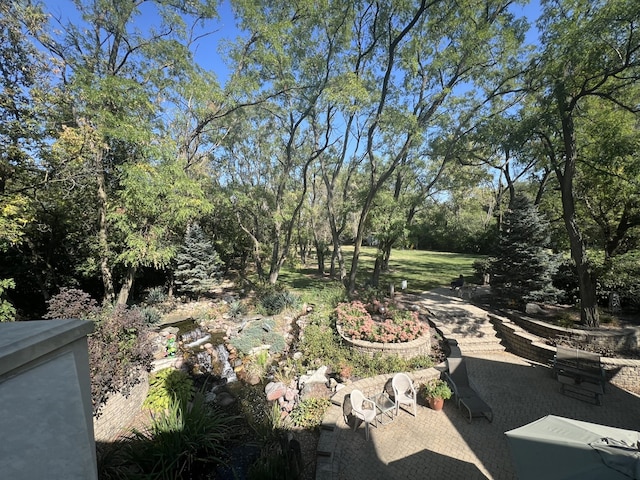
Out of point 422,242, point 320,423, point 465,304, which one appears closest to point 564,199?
point 465,304

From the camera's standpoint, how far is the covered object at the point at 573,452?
106 inches

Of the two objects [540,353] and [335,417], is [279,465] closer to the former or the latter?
[335,417]

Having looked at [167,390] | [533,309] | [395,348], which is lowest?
[167,390]

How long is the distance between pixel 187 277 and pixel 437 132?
550 inches

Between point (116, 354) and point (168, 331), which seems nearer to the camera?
point (116, 354)

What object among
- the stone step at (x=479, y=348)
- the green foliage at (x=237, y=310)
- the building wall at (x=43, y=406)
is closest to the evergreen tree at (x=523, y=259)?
the stone step at (x=479, y=348)

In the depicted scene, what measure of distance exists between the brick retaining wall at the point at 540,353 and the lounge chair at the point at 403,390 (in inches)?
183

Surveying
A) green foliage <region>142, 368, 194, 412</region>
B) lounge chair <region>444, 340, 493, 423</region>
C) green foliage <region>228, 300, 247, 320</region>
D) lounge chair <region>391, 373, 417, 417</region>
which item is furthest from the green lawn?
green foliage <region>142, 368, 194, 412</region>

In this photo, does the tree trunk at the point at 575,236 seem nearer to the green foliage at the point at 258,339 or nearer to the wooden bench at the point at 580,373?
the wooden bench at the point at 580,373

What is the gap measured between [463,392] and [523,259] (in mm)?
7384

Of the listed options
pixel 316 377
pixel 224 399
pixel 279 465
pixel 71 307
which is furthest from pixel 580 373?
pixel 71 307

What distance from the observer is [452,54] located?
365 inches

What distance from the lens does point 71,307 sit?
5730mm

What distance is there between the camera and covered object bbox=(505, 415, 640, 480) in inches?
106
